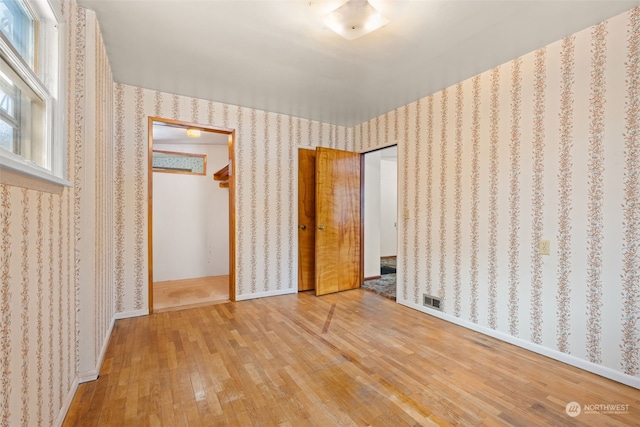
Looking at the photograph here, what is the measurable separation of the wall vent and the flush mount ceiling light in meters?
2.62

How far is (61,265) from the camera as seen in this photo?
1.43m

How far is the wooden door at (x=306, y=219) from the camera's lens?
158 inches

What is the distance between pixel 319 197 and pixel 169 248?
2.61 meters

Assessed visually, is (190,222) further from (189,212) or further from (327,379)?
(327,379)

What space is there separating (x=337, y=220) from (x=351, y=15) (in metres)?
2.59

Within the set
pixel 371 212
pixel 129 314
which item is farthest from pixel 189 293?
pixel 371 212

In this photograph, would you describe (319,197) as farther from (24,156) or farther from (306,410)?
(24,156)

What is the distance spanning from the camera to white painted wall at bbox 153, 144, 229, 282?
446 centimetres

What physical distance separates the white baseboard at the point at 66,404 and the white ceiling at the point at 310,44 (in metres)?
2.33

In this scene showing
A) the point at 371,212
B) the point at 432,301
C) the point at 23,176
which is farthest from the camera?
the point at 371,212

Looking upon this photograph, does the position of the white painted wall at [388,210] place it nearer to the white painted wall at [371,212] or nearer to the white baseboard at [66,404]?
the white painted wall at [371,212]

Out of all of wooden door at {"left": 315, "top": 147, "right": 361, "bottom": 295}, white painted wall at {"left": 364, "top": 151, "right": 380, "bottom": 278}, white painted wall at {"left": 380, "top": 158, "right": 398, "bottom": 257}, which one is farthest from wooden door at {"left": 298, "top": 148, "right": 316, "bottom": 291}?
white painted wall at {"left": 380, "top": 158, "right": 398, "bottom": 257}

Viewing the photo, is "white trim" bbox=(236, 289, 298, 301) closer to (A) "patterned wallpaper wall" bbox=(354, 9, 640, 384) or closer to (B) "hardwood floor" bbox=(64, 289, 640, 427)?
(B) "hardwood floor" bbox=(64, 289, 640, 427)

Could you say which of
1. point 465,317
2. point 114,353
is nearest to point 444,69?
point 465,317
